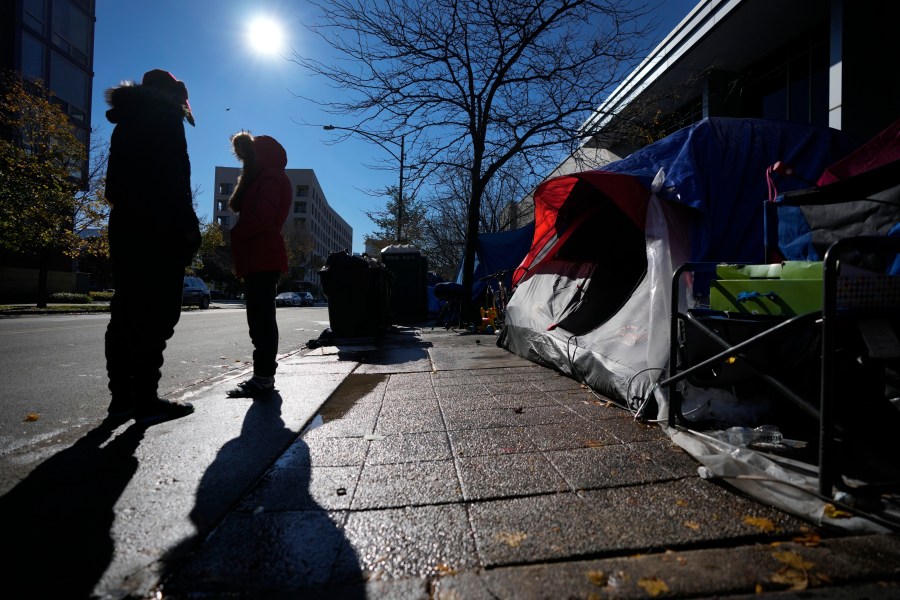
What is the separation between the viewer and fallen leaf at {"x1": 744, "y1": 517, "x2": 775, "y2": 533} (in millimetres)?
1498

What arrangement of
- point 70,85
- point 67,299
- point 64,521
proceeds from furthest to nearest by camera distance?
point 70,85
point 67,299
point 64,521

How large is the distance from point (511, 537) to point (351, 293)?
5978mm

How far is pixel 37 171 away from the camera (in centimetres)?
1630

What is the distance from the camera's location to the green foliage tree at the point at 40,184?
15.8 metres

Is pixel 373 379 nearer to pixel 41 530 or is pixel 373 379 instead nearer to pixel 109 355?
pixel 109 355

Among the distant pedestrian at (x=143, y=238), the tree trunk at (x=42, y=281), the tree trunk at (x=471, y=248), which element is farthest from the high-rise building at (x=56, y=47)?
the distant pedestrian at (x=143, y=238)

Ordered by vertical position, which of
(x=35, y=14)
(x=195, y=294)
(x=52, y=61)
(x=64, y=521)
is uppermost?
(x=35, y=14)

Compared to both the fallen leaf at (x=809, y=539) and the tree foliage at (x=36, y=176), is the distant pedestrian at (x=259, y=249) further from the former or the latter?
the tree foliage at (x=36, y=176)

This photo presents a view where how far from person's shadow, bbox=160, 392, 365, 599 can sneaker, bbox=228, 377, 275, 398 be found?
55.1 inches

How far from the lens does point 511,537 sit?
57.3 inches

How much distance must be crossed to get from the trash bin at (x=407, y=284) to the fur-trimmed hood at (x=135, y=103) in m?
10.4

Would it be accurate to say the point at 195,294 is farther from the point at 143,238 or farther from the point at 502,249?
the point at 143,238

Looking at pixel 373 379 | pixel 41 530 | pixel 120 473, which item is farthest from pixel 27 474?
pixel 373 379

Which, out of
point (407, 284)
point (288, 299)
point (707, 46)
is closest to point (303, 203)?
point (288, 299)
